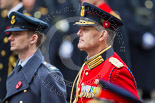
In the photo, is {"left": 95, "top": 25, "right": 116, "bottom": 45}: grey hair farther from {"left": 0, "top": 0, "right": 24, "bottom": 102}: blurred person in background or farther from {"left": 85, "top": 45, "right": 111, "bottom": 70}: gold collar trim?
{"left": 0, "top": 0, "right": 24, "bottom": 102}: blurred person in background

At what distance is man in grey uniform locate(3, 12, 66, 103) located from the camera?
4672 millimetres

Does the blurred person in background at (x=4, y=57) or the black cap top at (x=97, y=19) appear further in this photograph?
the blurred person in background at (x=4, y=57)

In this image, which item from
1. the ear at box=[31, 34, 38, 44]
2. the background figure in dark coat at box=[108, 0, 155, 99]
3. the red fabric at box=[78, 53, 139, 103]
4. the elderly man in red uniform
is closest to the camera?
the red fabric at box=[78, 53, 139, 103]

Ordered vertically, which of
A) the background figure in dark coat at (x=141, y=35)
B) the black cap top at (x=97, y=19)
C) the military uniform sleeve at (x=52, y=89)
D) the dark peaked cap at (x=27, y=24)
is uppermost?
the black cap top at (x=97, y=19)

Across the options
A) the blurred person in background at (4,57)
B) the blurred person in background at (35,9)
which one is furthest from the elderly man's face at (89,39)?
the blurred person in background at (35,9)

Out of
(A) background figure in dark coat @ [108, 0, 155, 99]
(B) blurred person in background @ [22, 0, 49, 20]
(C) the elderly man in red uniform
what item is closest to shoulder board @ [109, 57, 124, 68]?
(C) the elderly man in red uniform

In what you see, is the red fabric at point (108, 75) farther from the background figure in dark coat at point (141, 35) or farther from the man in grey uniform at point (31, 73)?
the background figure in dark coat at point (141, 35)

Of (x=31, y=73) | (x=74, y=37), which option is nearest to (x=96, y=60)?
(x=31, y=73)

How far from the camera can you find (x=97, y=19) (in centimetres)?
454

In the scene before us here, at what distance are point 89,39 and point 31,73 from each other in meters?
0.86

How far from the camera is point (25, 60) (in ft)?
16.4

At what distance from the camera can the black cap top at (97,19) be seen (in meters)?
4.50

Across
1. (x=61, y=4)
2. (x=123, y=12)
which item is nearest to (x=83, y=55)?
(x=61, y=4)

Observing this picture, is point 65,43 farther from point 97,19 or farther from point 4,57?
point 97,19
